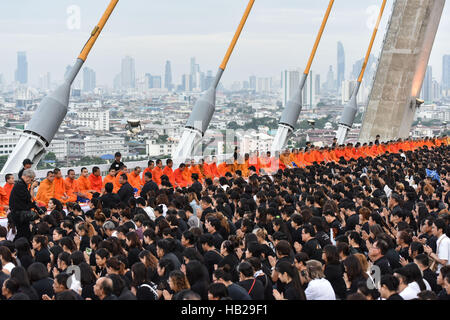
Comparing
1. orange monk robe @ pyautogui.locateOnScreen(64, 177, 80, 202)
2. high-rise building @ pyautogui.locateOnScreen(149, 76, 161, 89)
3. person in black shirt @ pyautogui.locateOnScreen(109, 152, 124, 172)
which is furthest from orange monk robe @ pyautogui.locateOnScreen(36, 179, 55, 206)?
high-rise building @ pyautogui.locateOnScreen(149, 76, 161, 89)

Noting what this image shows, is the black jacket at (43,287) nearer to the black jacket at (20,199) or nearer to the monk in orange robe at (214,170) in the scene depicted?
the black jacket at (20,199)

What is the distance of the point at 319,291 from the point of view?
20.7 ft

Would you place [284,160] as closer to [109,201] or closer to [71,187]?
[71,187]

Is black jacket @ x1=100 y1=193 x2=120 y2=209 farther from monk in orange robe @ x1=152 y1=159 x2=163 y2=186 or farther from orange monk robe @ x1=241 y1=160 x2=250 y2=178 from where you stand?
orange monk robe @ x1=241 y1=160 x2=250 y2=178

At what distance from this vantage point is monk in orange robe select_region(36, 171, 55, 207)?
1363 centimetres

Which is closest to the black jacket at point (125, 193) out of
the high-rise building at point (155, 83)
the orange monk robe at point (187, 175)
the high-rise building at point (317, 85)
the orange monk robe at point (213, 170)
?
the orange monk robe at point (187, 175)

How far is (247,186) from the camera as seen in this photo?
13.5m

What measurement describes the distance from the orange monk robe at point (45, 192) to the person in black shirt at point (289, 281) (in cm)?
830

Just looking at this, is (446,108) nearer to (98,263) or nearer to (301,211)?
(301,211)

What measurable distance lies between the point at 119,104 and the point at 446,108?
120 ft

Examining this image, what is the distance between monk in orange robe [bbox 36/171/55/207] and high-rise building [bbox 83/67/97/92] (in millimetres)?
9672

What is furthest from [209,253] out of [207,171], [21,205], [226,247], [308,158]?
[308,158]

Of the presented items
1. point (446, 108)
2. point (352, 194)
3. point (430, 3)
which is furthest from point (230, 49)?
point (446, 108)

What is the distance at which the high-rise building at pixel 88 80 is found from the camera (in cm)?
2348
